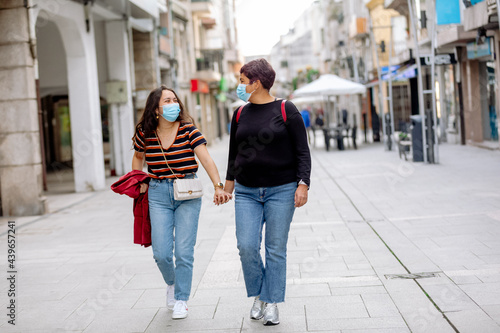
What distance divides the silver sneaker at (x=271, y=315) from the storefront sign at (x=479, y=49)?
16771 mm

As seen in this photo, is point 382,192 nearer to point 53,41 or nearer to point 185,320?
point 185,320

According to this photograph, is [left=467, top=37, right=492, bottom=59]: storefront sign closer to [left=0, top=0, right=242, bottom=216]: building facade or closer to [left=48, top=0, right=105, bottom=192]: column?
[left=0, top=0, right=242, bottom=216]: building facade

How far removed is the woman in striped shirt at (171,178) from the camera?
5.00 metres

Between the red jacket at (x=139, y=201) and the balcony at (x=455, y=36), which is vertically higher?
the balcony at (x=455, y=36)

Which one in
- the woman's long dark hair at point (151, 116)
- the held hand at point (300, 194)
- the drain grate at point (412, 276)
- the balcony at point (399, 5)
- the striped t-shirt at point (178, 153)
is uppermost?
the balcony at point (399, 5)

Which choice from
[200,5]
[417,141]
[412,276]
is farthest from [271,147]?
[200,5]

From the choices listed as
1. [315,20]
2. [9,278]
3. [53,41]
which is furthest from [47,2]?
[315,20]

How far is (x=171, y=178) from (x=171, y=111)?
47 centimetres

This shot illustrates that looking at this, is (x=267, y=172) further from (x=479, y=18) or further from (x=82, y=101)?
(x=479, y=18)

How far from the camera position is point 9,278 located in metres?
6.75

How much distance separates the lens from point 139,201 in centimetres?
514

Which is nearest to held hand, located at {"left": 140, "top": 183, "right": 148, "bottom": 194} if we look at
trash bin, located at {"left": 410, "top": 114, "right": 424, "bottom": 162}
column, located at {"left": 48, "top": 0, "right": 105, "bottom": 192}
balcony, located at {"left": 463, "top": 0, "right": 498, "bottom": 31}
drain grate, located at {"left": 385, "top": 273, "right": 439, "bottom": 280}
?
drain grate, located at {"left": 385, "top": 273, "right": 439, "bottom": 280}

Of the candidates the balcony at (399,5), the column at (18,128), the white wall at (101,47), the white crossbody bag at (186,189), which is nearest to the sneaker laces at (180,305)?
the white crossbody bag at (186,189)

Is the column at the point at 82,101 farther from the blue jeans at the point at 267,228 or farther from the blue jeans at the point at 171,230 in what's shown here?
the blue jeans at the point at 267,228
